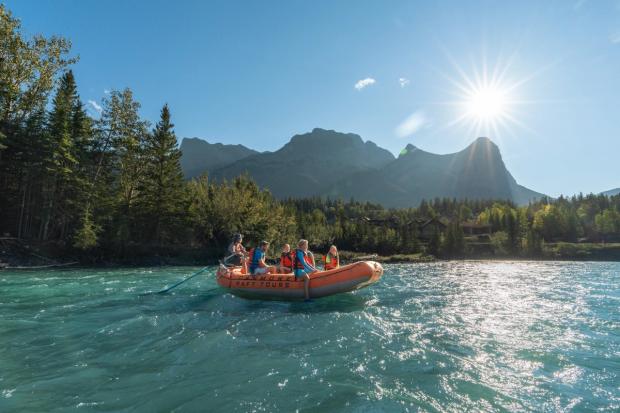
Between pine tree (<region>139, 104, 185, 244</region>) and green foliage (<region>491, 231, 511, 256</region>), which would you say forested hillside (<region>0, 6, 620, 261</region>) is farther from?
green foliage (<region>491, 231, 511, 256</region>)

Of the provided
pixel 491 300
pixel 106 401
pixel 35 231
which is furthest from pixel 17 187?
pixel 491 300

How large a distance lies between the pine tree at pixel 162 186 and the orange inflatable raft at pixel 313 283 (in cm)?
3106

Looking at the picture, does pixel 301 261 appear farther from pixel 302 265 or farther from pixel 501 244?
pixel 501 244

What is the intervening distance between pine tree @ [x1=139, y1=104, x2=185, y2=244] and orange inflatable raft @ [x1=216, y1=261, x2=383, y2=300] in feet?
102

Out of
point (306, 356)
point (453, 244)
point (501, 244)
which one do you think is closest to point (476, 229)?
point (501, 244)

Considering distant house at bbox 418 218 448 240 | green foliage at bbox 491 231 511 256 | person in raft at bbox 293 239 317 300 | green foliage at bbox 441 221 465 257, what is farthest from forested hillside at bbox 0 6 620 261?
distant house at bbox 418 218 448 240

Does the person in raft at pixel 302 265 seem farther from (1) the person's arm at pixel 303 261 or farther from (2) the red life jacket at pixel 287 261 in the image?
(2) the red life jacket at pixel 287 261

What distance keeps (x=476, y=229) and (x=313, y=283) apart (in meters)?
108

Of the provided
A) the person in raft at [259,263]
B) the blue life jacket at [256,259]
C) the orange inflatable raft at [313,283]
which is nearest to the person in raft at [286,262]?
the person in raft at [259,263]

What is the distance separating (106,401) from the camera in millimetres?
5891

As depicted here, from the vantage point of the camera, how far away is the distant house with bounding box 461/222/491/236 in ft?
354

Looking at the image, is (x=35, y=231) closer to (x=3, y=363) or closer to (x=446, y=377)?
(x=3, y=363)

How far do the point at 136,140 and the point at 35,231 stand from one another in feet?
48.1

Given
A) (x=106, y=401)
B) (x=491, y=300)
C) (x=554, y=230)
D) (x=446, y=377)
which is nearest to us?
(x=106, y=401)
